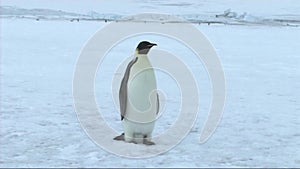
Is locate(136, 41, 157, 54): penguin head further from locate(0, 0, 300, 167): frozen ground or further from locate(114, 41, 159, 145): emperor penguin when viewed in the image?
locate(0, 0, 300, 167): frozen ground

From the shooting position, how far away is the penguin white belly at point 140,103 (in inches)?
123

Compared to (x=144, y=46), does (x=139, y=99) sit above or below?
below

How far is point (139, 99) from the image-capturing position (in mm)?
3178

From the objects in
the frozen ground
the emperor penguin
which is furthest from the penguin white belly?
the frozen ground

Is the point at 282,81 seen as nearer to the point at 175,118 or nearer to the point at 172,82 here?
the point at 172,82

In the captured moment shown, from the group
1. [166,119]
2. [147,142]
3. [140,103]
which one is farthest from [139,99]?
[166,119]

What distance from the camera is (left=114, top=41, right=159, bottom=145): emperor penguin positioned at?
3104mm

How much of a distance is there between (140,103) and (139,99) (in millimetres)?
27

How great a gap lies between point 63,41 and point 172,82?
204 inches

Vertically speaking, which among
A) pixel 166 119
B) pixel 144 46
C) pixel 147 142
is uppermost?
pixel 144 46

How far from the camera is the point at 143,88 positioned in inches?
124

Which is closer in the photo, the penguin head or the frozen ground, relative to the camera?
the frozen ground

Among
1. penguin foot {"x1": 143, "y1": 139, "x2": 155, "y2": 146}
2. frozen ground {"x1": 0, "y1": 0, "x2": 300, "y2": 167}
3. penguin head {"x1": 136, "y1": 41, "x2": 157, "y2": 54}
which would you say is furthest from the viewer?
penguin foot {"x1": 143, "y1": 139, "x2": 155, "y2": 146}

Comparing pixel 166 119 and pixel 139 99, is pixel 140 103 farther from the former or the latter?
pixel 166 119
